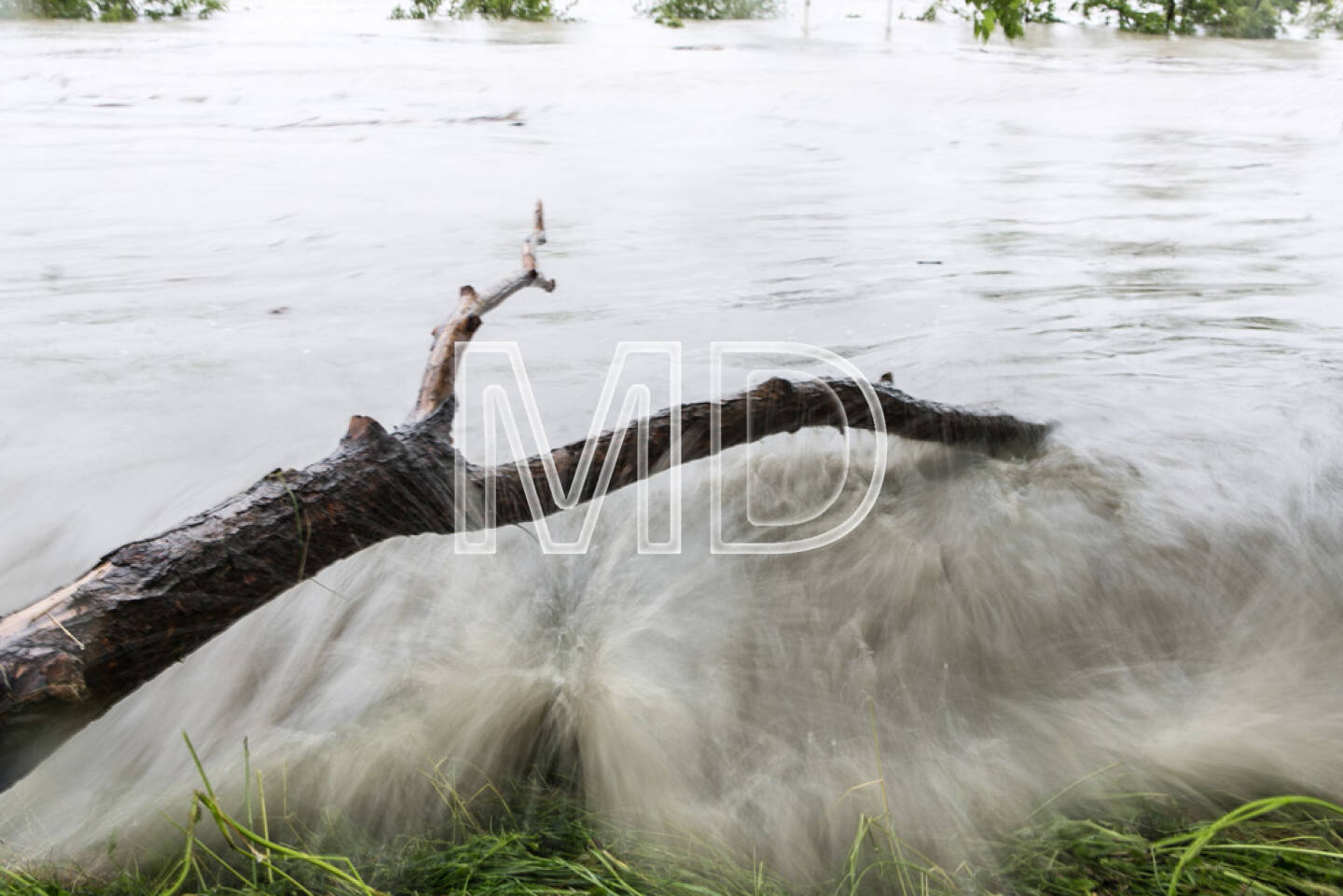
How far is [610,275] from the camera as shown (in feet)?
9.24

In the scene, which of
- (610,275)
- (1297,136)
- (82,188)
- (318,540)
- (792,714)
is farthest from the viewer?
(1297,136)

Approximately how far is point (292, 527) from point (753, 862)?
62 cm

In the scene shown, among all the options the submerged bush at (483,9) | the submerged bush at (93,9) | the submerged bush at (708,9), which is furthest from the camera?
the submerged bush at (708,9)

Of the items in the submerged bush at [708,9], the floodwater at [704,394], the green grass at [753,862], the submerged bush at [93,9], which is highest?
the submerged bush at [708,9]

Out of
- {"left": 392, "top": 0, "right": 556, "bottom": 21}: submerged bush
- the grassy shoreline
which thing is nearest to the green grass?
the grassy shoreline

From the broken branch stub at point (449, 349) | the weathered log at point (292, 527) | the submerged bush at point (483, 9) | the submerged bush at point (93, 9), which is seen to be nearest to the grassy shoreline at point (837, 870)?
the weathered log at point (292, 527)

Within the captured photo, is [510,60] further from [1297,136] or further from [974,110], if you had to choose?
[1297,136]

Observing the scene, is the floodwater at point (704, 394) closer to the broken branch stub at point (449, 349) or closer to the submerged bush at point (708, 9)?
the broken branch stub at point (449, 349)

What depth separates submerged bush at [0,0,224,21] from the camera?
5.23 m

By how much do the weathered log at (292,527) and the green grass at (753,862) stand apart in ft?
0.51

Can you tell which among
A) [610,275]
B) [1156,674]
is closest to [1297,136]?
[610,275]

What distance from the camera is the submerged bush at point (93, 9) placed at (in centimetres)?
523

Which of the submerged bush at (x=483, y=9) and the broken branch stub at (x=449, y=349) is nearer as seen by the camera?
the broken branch stub at (x=449, y=349)

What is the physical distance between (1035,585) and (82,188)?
3.44 meters
